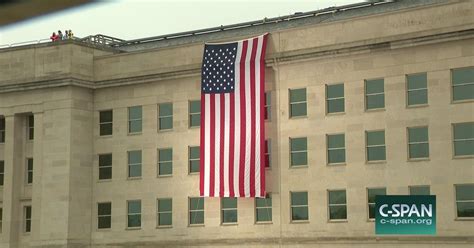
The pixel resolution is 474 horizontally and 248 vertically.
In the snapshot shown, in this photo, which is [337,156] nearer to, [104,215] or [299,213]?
[299,213]

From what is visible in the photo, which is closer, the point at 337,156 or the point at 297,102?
the point at 337,156

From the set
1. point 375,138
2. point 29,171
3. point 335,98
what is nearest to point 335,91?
point 335,98

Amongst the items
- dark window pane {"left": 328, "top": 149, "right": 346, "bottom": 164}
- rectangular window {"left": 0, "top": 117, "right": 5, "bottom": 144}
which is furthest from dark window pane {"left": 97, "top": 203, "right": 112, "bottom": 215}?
dark window pane {"left": 328, "top": 149, "right": 346, "bottom": 164}

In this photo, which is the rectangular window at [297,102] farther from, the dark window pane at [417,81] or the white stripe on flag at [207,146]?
the dark window pane at [417,81]

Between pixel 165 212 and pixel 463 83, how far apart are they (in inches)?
774

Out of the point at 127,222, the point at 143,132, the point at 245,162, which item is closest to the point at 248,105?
the point at 245,162

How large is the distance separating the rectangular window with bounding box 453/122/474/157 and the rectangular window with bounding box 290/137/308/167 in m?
8.36

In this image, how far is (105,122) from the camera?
171ft

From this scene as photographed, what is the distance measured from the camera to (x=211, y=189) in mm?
46438

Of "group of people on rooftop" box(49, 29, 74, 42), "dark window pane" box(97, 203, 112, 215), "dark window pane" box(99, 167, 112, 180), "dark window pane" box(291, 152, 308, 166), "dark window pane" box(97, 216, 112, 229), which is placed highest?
"group of people on rooftop" box(49, 29, 74, 42)

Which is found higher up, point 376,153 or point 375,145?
point 375,145

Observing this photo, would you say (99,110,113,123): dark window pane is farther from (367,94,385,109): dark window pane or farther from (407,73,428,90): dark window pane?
(407,73,428,90): dark window pane

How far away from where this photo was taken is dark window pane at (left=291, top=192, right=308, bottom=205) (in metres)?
44.1

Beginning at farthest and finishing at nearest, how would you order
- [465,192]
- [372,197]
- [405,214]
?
1. [372,197]
2. [405,214]
3. [465,192]
